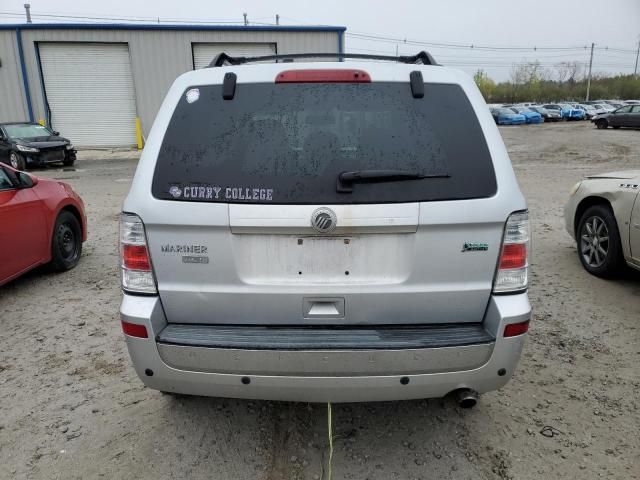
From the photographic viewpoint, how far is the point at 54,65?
23531 mm

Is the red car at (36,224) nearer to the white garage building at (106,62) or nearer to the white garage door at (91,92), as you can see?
the white garage building at (106,62)

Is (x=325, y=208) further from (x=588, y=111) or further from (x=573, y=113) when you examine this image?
(x=588, y=111)

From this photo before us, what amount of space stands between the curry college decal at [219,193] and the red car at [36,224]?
→ 3.31 m

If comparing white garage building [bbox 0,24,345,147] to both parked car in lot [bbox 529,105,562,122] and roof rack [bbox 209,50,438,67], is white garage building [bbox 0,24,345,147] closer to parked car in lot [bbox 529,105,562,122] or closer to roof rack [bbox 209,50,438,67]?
roof rack [bbox 209,50,438,67]

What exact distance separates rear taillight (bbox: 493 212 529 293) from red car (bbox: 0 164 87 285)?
445cm

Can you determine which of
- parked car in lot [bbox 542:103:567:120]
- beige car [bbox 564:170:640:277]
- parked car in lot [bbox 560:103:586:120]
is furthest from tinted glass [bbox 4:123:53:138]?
parked car in lot [bbox 560:103:586:120]

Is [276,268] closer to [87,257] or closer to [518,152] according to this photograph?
[87,257]

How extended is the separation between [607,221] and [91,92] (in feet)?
79.8

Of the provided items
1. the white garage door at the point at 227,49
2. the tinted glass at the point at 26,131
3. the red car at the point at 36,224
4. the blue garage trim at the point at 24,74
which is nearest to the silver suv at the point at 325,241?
the red car at the point at 36,224

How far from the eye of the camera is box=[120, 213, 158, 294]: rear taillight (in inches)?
94.8

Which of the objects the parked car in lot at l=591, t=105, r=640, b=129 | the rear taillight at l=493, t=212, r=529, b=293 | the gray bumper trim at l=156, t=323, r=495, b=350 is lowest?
the parked car in lot at l=591, t=105, r=640, b=129

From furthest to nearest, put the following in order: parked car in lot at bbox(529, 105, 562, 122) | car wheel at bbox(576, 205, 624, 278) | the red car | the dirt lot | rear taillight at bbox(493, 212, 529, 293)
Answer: parked car in lot at bbox(529, 105, 562, 122) < car wheel at bbox(576, 205, 624, 278) < the red car < the dirt lot < rear taillight at bbox(493, 212, 529, 293)

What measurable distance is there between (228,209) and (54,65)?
25.5m

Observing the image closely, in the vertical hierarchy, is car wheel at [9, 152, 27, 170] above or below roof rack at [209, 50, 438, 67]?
below
